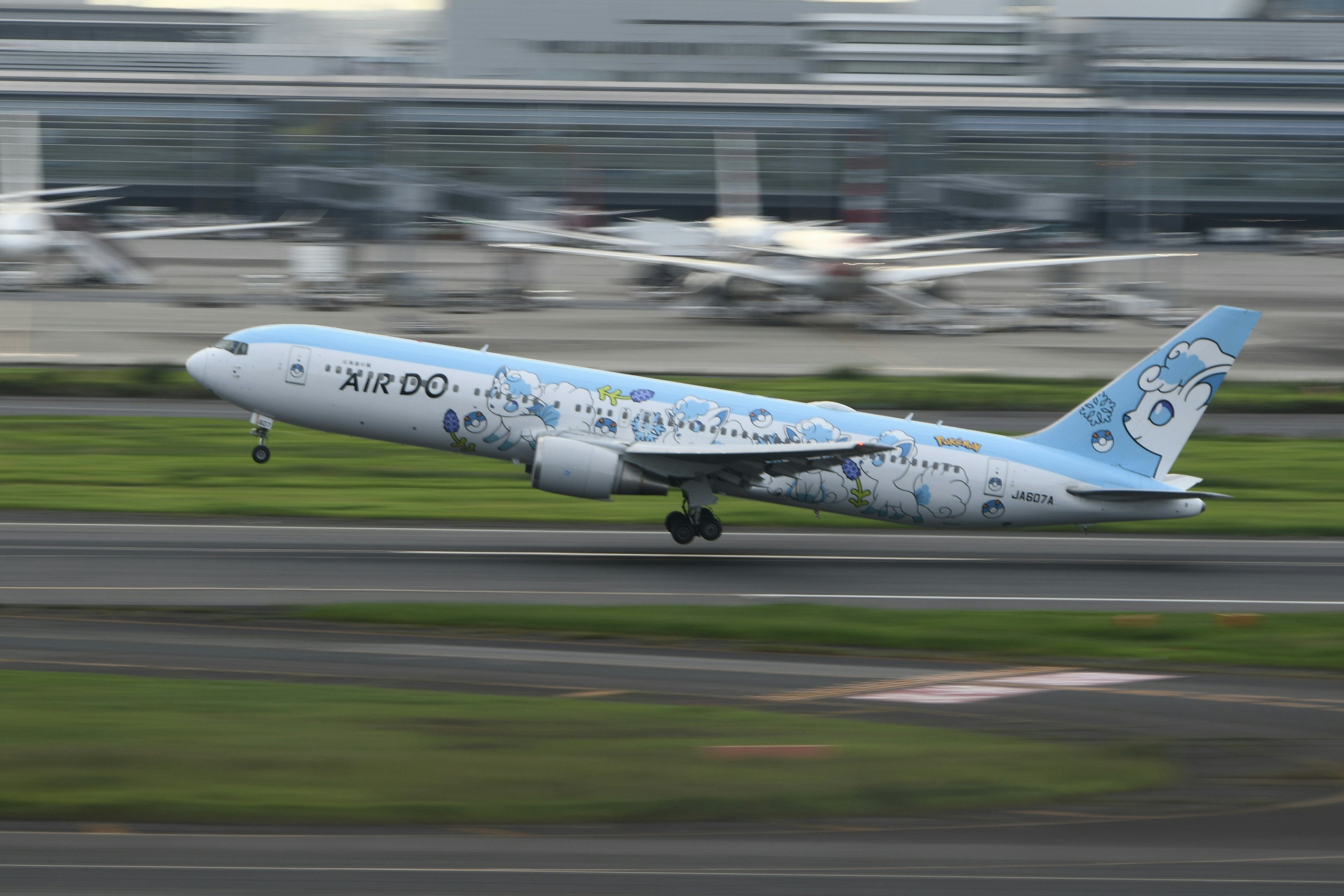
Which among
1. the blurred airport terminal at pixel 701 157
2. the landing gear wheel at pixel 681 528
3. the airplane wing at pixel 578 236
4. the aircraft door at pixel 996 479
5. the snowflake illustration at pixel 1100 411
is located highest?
the blurred airport terminal at pixel 701 157

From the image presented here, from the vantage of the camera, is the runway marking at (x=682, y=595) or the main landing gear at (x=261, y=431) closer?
the runway marking at (x=682, y=595)

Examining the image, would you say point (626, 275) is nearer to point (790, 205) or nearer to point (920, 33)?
point (790, 205)

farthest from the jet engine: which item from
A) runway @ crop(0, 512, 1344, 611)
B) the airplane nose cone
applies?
the airplane nose cone

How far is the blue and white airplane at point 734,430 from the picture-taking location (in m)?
33.4

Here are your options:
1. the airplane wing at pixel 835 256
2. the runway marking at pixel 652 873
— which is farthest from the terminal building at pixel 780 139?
the runway marking at pixel 652 873

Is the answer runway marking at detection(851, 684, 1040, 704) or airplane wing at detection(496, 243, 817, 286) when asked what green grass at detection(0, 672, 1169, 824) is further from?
airplane wing at detection(496, 243, 817, 286)

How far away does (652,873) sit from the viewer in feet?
51.0

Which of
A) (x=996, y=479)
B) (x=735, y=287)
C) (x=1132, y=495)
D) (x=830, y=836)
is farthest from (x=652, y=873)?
(x=735, y=287)

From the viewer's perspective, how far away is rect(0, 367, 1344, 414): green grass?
56.9 m

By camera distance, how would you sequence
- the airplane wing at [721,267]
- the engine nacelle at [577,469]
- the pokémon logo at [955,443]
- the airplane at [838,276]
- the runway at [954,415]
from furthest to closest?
the airplane at [838,276] → the airplane wing at [721,267] → the runway at [954,415] → the pokémon logo at [955,443] → the engine nacelle at [577,469]

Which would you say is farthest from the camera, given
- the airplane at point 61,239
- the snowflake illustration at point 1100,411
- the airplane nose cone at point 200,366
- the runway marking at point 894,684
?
the airplane at point 61,239

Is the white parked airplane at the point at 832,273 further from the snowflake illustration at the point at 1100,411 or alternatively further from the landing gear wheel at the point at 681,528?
the landing gear wheel at the point at 681,528

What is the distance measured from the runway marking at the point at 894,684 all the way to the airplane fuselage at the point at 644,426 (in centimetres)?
909

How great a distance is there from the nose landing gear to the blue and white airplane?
0.29ft
